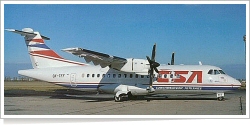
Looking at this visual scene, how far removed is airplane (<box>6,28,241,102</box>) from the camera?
45.5 feet

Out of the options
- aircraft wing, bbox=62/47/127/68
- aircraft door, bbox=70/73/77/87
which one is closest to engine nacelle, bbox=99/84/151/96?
aircraft wing, bbox=62/47/127/68

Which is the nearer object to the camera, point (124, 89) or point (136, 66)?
point (136, 66)

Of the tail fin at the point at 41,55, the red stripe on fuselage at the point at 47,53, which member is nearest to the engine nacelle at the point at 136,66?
the tail fin at the point at 41,55

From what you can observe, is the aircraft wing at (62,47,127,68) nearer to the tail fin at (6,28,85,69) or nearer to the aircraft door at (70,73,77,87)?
the aircraft door at (70,73,77,87)

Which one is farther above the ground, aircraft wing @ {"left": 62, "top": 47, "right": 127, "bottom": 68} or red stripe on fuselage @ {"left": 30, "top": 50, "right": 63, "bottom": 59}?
red stripe on fuselage @ {"left": 30, "top": 50, "right": 63, "bottom": 59}

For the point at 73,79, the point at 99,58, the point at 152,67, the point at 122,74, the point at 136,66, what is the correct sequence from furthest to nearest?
1. the point at 73,79
2. the point at 122,74
3. the point at 136,66
4. the point at 152,67
5. the point at 99,58

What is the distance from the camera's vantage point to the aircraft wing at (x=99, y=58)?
12.6 meters

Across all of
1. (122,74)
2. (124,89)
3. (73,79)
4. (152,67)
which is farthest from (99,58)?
(73,79)

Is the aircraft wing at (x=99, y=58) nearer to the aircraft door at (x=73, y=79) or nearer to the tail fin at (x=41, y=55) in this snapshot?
the aircraft door at (x=73, y=79)

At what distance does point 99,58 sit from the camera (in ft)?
44.3

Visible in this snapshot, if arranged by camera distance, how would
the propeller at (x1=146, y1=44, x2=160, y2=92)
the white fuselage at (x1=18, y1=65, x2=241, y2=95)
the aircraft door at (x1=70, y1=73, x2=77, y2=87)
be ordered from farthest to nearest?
1. the aircraft door at (x1=70, y1=73, x2=77, y2=87)
2. the white fuselage at (x1=18, y1=65, x2=241, y2=95)
3. the propeller at (x1=146, y1=44, x2=160, y2=92)

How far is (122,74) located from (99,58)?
183 centimetres

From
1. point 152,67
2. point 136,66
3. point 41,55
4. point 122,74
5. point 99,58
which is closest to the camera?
point 99,58

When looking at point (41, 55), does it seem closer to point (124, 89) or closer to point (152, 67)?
point (124, 89)
